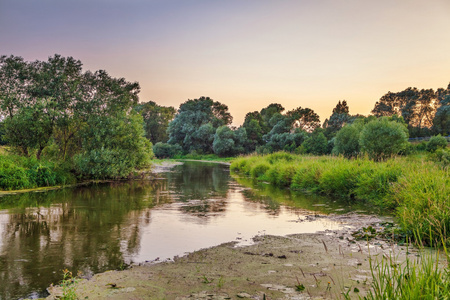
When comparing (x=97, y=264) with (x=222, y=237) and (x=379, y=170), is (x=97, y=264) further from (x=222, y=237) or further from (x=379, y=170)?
(x=379, y=170)

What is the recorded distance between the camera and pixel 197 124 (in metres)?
88.9

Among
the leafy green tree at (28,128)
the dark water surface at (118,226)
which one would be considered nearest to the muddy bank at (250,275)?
the dark water surface at (118,226)

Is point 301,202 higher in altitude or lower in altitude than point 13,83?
lower

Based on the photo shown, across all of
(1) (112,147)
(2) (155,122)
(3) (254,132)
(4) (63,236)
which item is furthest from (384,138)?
(2) (155,122)

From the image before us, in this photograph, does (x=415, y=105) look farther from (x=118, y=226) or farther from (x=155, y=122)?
(x=118, y=226)

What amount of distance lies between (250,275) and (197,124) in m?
83.9

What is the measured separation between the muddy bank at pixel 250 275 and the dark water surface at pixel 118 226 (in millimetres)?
830

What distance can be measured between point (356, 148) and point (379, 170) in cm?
3458

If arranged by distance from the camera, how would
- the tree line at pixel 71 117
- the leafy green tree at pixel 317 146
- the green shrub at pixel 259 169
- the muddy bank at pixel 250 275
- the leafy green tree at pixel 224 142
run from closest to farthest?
the muddy bank at pixel 250 275 → the tree line at pixel 71 117 → the green shrub at pixel 259 169 → the leafy green tree at pixel 317 146 → the leafy green tree at pixel 224 142

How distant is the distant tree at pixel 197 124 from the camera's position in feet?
269

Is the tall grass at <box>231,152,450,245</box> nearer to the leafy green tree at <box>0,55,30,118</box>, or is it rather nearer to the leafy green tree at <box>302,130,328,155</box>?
the leafy green tree at <box>0,55,30,118</box>

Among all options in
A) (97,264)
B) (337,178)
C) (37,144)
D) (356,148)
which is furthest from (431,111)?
(97,264)

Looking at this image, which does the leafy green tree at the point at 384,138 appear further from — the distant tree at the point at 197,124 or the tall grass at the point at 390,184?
the distant tree at the point at 197,124

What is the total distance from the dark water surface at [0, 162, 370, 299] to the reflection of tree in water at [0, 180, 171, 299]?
0.06 feet
